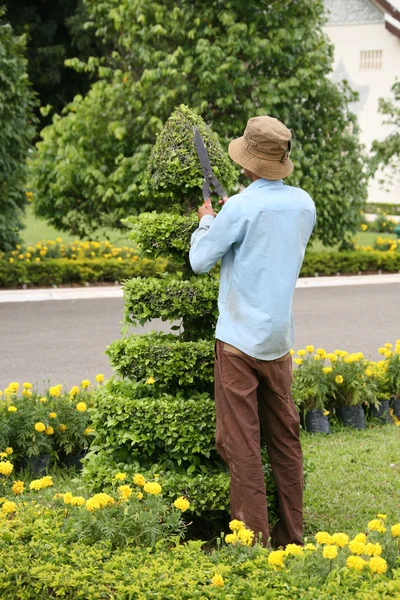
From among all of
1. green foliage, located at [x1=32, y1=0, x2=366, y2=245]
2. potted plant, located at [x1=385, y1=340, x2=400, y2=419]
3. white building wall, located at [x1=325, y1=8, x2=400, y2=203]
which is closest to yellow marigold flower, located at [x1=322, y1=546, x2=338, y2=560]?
potted plant, located at [x1=385, y1=340, x2=400, y2=419]

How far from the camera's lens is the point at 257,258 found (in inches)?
154

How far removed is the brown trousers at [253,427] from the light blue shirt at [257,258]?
3.8 inches

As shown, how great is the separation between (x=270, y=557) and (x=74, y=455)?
2720mm

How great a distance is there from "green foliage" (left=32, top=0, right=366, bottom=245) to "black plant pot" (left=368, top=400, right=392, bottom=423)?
29.1 feet

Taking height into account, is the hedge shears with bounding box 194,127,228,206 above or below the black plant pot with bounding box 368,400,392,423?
above

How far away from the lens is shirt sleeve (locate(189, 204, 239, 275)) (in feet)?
12.7

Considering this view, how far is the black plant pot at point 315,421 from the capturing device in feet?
22.2

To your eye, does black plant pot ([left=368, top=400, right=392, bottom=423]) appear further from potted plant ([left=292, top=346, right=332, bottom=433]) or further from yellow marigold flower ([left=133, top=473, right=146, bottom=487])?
yellow marigold flower ([left=133, top=473, right=146, bottom=487])

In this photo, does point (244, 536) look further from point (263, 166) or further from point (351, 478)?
point (351, 478)

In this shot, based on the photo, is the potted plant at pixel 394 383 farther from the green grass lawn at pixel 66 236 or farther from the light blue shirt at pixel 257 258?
the green grass lawn at pixel 66 236

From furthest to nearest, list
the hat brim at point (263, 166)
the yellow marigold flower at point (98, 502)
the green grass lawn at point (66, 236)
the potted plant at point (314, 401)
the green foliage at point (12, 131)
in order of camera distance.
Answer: the green grass lawn at point (66, 236)
the green foliage at point (12, 131)
the potted plant at point (314, 401)
the hat brim at point (263, 166)
the yellow marigold flower at point (98, 502)

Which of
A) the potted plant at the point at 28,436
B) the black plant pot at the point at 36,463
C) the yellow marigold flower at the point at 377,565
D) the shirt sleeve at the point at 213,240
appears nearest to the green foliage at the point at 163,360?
the shirt sleeve at the point at 213,240

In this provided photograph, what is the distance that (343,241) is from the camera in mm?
17328

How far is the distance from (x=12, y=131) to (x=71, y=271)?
233 centimetres
